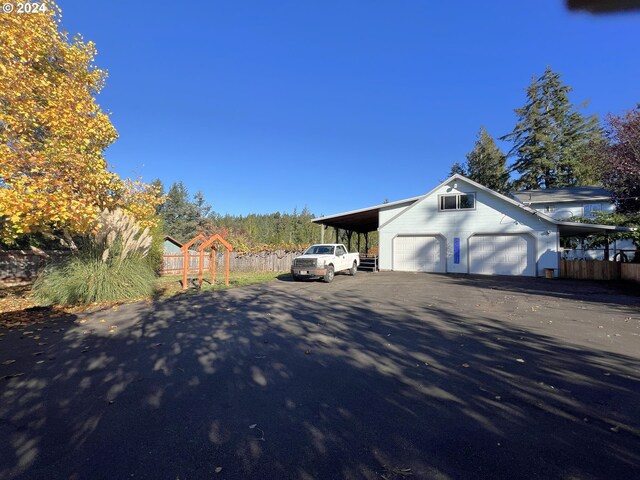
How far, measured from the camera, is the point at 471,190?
68.8 ft

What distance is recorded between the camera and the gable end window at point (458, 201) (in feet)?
68.3

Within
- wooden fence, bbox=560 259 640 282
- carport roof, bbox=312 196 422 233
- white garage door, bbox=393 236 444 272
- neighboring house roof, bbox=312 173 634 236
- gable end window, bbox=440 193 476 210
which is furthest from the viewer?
carport roof, bbox=312 196 422 233

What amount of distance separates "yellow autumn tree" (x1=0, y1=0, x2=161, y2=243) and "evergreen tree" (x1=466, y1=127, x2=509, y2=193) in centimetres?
4269

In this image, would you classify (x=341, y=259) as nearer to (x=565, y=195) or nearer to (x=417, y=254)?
(x=417, y=254)

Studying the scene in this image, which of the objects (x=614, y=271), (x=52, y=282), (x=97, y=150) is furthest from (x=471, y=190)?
(x=52, y=282)

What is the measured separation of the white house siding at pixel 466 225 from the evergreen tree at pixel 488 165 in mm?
25545

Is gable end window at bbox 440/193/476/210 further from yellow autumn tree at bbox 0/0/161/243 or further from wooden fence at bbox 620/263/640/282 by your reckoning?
yellow autumn tree at bbox 0/0/161/243

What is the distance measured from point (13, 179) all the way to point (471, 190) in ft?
69.8

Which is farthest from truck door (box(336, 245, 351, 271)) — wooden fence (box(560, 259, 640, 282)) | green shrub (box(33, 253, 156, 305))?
wooden fence (box(560, 259, 640, 282))

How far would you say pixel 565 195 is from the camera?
27.2 meters

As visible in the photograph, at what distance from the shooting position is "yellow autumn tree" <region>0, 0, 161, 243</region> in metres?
7.89

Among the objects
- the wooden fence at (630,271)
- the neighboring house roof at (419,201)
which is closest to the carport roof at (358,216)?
the neighboring house roof at (419,201)

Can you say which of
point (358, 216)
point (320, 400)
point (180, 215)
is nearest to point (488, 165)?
point (358, 216)

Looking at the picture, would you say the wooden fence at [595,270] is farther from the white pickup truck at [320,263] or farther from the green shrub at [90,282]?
the green shrub at [90,282]
